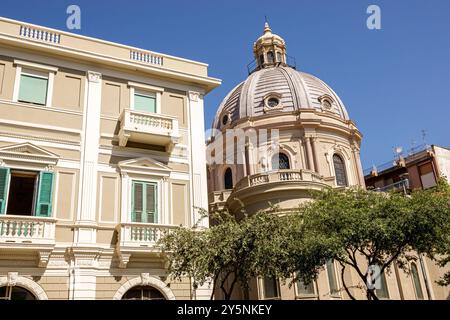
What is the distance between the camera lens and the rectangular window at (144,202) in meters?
16.5

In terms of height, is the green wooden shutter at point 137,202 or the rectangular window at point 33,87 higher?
the rectangular window at point 33,87

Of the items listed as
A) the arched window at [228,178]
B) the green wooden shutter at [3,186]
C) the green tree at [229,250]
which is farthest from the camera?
the arched window at [228,178]

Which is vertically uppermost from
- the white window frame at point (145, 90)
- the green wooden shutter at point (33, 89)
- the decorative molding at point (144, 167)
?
the white window frame at point (145, 90)

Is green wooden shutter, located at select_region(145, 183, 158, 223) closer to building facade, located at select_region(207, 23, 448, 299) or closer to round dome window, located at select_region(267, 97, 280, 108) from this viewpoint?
building facade, located at select_region(207, 23, 448, 299)

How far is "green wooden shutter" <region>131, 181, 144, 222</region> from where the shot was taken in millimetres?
16422

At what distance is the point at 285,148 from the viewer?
107 ft

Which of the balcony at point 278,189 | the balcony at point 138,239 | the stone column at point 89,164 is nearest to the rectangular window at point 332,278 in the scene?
the balcony at point 278,189

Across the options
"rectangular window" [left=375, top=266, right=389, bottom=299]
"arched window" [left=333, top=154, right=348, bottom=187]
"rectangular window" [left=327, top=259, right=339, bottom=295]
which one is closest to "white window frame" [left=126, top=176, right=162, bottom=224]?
"rectangular window" [left=327, top=259, right=339, bottom=295]

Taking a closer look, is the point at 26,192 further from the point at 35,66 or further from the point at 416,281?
the point at 416,281

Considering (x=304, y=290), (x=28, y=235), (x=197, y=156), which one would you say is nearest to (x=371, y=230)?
(x=197, y=156)

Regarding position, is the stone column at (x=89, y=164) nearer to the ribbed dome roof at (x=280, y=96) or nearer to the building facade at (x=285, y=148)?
the building facade at (x=285, y=148)

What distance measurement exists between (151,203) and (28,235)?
4465 millimetres

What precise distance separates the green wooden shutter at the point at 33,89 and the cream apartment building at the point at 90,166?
0.03 metres

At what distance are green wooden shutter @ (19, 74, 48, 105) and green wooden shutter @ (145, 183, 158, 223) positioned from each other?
16.3 feet
